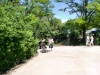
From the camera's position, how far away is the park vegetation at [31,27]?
14.0 m

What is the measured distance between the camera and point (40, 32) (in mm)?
23391

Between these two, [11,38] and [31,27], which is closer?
[11,38]

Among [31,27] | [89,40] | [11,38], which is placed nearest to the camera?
[11,38]

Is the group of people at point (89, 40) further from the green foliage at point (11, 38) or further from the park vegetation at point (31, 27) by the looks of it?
the green foliage at point (11, 38)

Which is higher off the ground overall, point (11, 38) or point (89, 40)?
point (11, 38)

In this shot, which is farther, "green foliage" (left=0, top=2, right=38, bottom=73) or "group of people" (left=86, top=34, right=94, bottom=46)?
"group of people" (left=86, top=34, right=94, bottom=46)

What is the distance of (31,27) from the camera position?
19.9m

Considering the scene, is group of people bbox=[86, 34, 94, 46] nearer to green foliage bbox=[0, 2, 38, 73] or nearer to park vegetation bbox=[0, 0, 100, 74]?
park vegetation bbox=[0, 0, 100, 74]

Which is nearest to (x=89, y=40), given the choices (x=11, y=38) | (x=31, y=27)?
(x=31, y=27)

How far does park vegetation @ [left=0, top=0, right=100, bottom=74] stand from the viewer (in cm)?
1402

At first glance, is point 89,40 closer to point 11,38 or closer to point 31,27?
point 31,27

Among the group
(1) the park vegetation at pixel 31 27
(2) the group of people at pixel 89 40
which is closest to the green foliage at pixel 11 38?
(1) the park vegetation at pixel 31 27

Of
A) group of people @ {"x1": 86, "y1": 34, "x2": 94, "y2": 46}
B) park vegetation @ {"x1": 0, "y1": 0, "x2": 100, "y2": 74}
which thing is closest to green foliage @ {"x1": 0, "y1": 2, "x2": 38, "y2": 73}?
park vegetation @ {"x1": 0, "y1": 0, "x2": 100, "y2": 74}

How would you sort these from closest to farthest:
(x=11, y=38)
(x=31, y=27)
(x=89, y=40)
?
(x=11, y=38)
(x=31, y=27)
(x=89, y=40)
